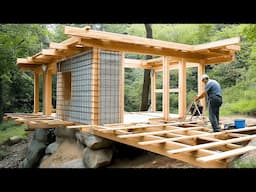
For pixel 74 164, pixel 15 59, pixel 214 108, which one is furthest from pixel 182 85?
pixel 15 59

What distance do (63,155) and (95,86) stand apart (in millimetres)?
2510

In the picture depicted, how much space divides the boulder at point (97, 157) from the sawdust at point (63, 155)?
1.83 ft

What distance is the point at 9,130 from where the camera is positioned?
13953 mm

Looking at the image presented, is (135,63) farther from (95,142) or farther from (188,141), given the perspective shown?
(188,141)

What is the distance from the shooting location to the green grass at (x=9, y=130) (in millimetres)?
12758

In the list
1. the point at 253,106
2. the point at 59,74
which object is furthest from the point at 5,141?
the point at 253,106

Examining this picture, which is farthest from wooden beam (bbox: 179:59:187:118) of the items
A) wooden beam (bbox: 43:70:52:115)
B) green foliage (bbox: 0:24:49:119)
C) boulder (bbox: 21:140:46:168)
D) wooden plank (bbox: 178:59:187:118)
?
green foliage (bbox: 0:24:49:119)

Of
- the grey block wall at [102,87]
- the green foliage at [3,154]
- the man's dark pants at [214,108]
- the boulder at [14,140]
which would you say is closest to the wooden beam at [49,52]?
the grey block wall at [102,87]

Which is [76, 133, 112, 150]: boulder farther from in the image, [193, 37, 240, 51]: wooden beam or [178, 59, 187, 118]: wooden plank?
[193, 37, 240, 51]: wooden beam

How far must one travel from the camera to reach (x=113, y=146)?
683cm

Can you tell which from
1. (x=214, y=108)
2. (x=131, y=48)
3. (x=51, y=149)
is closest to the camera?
(x=214, y=108)

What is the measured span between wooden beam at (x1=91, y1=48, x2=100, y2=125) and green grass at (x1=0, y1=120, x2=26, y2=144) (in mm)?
7664

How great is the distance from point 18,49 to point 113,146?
23.6 ft

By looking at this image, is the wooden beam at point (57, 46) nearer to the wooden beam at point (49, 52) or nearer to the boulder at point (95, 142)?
the wooden beam at point (49, 52)
